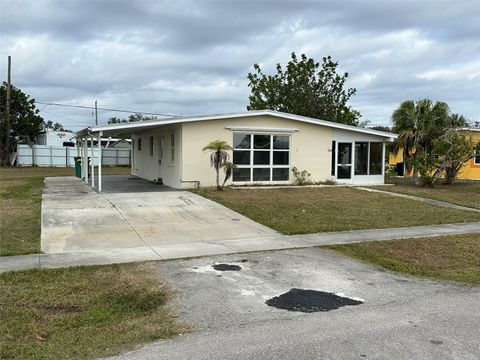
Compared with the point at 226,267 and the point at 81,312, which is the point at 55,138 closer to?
the point at 226,267

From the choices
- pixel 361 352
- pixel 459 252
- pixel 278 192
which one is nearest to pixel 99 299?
pixel 361 352

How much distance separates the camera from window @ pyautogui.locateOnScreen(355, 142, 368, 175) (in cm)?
2253

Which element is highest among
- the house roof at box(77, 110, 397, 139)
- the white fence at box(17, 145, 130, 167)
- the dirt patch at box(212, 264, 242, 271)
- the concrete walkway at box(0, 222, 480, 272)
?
the house roof at box(77, 110, 397, 139)

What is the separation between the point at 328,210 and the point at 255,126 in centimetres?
770

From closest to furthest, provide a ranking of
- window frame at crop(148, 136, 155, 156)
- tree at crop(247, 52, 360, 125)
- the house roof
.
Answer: the house roof → window frame at crop(148, 136, 155, 156) → tree at crop(247, 52, 360, 125)

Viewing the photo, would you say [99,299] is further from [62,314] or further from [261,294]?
[261,294]

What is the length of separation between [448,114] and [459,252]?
653 inches

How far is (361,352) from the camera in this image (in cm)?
422

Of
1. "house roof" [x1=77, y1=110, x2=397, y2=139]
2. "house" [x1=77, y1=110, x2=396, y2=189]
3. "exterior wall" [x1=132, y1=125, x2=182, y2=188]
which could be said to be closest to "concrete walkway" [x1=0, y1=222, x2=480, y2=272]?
"house roof" [x1=77, y1=110, x2=397, y2=139]

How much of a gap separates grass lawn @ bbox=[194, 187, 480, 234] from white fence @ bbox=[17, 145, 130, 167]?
97.7 ft

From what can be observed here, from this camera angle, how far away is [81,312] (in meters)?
5.25

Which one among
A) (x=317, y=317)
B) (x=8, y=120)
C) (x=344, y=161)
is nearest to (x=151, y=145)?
(x=344, y=161)

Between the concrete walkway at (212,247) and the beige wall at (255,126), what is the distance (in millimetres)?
9877

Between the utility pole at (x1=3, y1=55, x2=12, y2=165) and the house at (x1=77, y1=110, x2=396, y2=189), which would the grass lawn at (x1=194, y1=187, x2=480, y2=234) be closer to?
the house at (x1=77, y1=110, x2=396, y2=189)
